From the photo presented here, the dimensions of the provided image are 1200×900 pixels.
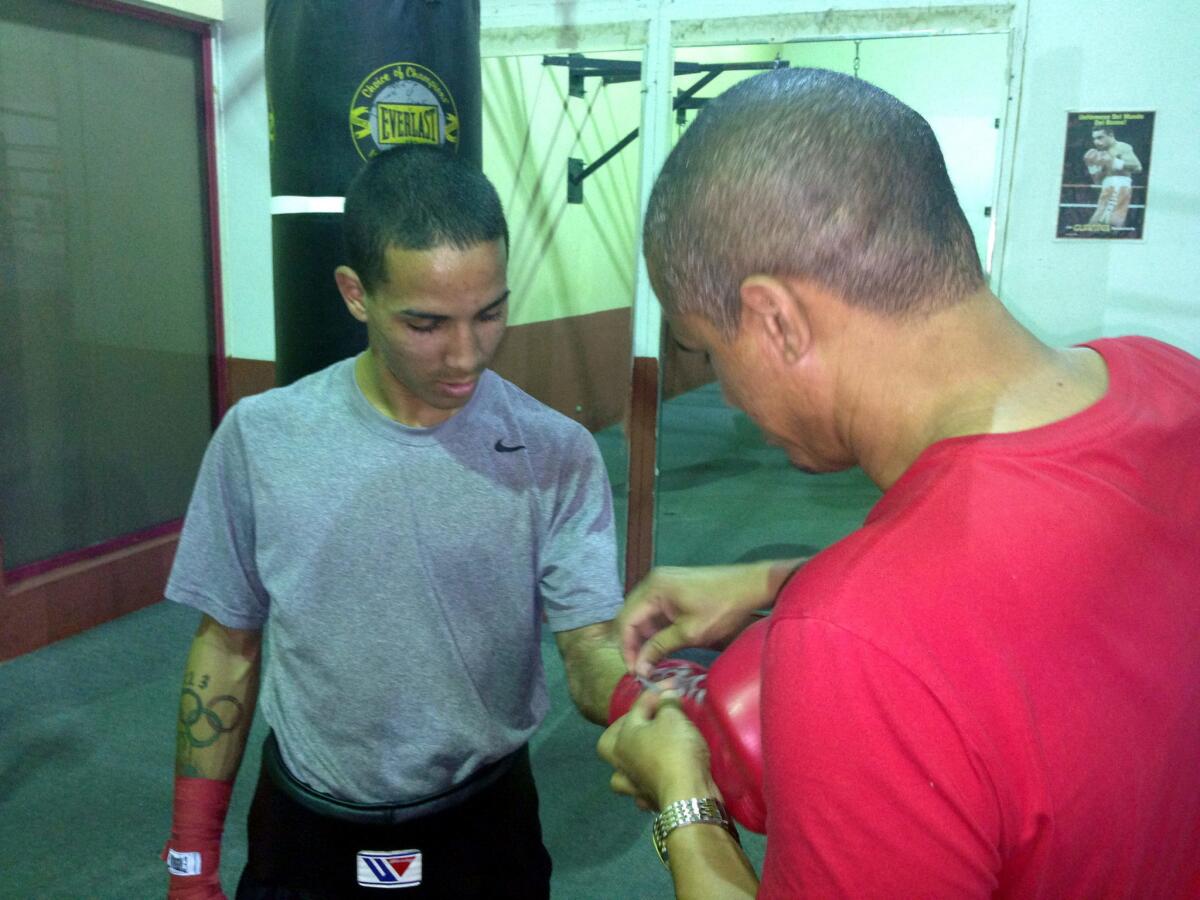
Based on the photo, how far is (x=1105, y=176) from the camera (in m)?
2.93

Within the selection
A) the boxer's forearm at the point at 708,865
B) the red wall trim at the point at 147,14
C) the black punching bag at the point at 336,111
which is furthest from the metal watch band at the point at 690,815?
the red wall trim at the point at 147,14

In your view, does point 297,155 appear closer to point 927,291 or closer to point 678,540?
point 927,291

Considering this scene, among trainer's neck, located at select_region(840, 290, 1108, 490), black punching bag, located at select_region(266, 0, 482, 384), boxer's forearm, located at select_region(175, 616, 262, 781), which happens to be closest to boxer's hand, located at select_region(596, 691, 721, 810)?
trainer's neck, located at select_region(840, 290, 1108, 490)

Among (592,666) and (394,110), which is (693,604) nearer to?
(592,666)

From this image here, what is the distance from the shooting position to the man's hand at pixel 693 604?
1.17m

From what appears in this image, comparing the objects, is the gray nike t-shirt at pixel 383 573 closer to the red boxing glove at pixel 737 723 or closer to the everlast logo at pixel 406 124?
the red boxing glove at pixel 737 723

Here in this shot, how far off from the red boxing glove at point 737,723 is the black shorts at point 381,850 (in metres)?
0.45

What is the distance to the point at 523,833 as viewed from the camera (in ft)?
4.45

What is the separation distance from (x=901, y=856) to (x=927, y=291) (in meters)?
0.38

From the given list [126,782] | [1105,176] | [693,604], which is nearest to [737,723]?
[693,604]

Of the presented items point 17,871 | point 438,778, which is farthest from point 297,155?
point 17,871

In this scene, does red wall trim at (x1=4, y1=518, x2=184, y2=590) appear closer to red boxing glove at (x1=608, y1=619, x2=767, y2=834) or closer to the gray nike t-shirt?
the gray nike t-shirt

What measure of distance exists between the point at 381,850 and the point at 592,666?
354 mm

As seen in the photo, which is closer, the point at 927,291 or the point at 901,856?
the point at 901,856
